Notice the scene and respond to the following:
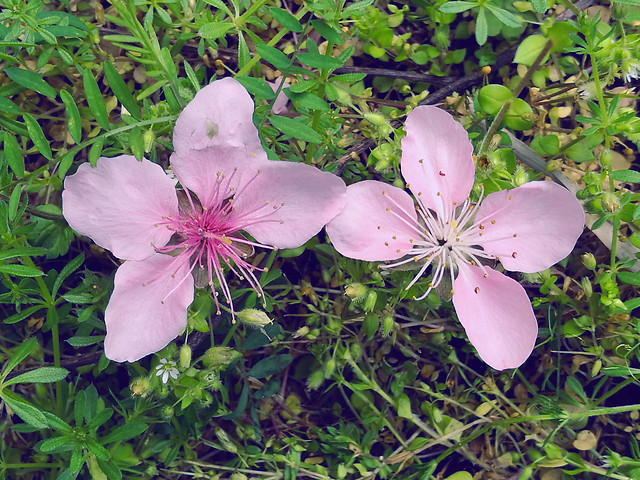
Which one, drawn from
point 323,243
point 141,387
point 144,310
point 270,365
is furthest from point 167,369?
point 323,243

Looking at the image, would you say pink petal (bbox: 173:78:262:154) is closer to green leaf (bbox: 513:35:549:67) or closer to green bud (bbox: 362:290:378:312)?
green bud (bbox: 362:290:378:312)

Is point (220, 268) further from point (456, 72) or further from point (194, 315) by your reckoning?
point (456, 72)

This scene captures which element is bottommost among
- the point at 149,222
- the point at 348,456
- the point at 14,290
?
the point at 348,456

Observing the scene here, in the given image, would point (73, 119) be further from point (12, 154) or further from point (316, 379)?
point (316, 379)

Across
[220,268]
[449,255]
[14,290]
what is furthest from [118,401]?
[449,255]

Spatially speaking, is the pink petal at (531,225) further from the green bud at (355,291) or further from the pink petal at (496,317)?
the green bud at (355,291)

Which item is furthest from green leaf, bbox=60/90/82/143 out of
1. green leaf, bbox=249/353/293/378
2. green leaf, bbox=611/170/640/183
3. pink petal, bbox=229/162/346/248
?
green leaf, bbox=611/170/640/183
